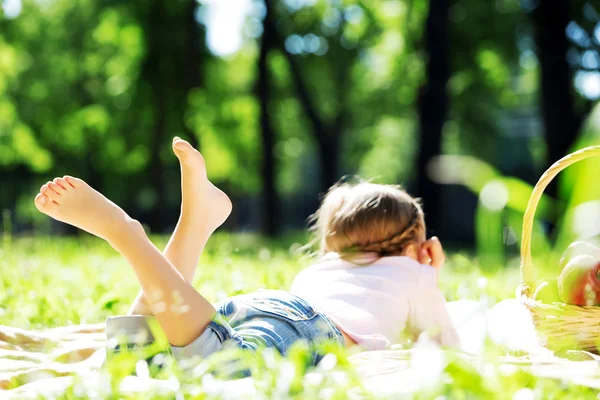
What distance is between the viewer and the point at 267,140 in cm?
1355

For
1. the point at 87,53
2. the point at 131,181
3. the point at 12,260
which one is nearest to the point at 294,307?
the point at 12,260

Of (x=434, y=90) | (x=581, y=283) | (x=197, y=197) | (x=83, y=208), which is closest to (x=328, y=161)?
(x=434, y=90)

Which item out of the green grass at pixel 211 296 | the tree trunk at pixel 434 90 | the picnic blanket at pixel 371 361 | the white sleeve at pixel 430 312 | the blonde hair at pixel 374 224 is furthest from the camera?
the tree trunk at pixel 434 90

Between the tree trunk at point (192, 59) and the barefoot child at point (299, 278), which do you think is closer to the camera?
the barefoot child at point (299, 278)

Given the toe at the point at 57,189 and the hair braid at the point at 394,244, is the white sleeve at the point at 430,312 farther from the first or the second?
the toe at the point at 57,189

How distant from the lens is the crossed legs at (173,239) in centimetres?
202

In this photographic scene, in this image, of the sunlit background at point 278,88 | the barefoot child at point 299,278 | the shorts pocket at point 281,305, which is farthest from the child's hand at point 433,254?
the sunlit background at point 278,88

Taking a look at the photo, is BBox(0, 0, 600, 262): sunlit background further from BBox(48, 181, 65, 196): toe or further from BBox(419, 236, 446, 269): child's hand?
BBox(48, 181, 65, 196): toe

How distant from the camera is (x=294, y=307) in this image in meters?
2.33

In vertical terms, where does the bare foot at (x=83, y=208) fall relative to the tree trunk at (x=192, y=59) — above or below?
below

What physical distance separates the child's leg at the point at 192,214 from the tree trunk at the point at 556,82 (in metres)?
8.04

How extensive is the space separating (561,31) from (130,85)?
8.90m

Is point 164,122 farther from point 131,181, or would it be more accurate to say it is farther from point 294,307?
point 294,307

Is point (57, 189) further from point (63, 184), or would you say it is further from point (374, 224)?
point (374, 224)
